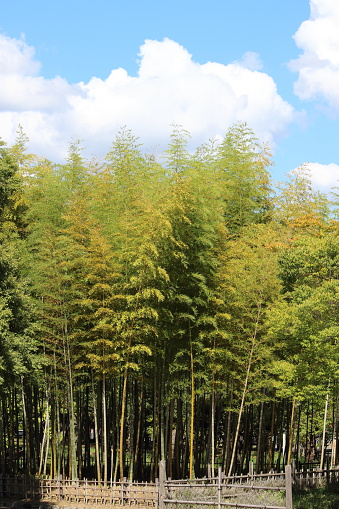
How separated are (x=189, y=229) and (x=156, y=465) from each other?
5430 mm

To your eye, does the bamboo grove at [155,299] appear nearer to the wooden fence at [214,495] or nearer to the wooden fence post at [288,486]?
the wooden fence at [214,495]

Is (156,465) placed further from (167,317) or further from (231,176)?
(231,176)

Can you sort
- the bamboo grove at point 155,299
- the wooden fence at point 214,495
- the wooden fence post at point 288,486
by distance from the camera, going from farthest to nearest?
the bamboo grove at point 155,299
the wooden fence at point 214,495
the wooden fence post at point 288,486

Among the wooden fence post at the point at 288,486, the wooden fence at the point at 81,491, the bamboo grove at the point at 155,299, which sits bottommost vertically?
the wooden fence at the point at 81,491

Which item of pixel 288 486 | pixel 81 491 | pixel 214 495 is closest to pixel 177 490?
pixel 214 495

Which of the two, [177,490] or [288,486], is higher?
[288,486]

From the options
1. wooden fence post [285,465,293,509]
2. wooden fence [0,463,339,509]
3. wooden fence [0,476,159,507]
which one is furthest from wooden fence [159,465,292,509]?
wooden fence [0,476,159,507]

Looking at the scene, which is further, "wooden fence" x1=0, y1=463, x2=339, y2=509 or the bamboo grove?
the bamboo grove

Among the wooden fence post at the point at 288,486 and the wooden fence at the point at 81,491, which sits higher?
the wooden fence post at the point at 288,486

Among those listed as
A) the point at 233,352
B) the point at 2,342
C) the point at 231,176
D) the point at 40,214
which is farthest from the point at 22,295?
the point at 231,176

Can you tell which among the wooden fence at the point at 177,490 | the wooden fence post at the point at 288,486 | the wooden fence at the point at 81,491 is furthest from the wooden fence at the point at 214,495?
the wooden fence at the point at 81,491

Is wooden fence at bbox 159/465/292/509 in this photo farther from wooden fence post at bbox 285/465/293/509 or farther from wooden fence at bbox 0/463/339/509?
wooden fence post at bbox 285/465/293/509

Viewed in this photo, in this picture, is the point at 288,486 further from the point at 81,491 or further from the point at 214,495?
the point at 81,491

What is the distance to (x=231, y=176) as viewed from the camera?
60.8 ft
